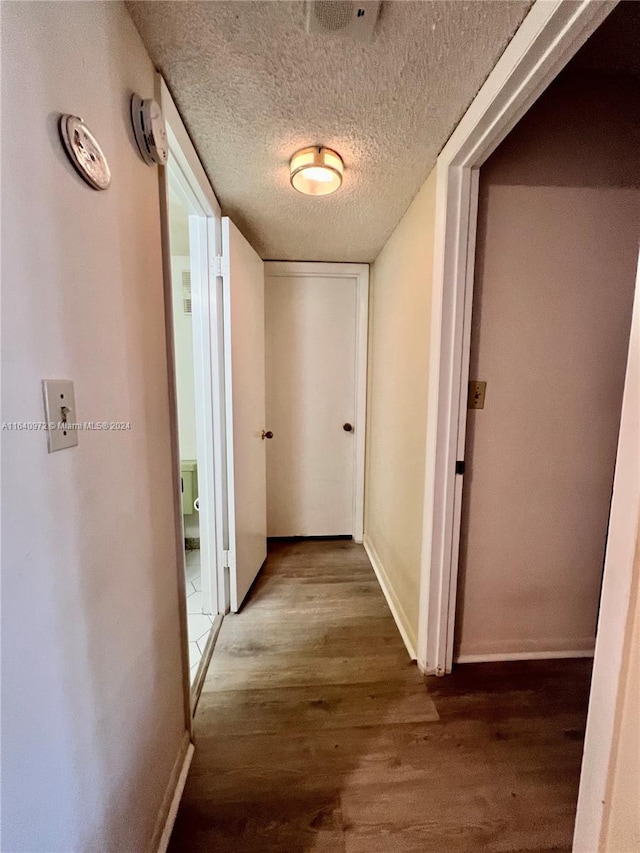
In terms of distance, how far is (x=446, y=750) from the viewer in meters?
1.18

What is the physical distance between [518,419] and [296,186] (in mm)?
1299

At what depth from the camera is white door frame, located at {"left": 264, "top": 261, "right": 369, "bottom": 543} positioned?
2406 mm

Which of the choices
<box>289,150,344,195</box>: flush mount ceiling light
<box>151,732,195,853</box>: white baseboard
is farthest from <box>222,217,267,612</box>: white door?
<box>151,732,195,853</box>: white baseboard

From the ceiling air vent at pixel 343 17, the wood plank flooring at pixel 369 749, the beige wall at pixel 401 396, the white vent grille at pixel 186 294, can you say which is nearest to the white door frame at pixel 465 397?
the beige wall at pixel 401 396

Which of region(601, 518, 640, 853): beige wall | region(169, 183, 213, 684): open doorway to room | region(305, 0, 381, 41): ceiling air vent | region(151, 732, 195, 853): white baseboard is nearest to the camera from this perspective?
region(601, 518, 640, 853): beige wall

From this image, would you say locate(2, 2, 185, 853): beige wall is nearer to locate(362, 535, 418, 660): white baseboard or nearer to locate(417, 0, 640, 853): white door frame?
locate(417, 0, 640, 853): white door frame

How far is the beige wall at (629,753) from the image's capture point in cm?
58

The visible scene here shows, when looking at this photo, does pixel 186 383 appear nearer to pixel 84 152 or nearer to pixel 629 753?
pixel 84 152

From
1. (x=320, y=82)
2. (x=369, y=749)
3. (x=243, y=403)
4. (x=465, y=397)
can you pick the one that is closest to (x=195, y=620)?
(x=369, y=749)

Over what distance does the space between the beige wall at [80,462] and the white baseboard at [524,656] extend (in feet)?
4.14

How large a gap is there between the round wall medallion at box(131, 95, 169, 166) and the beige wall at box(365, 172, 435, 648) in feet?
3.28

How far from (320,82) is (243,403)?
1.30m

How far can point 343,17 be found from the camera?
30.3 inches

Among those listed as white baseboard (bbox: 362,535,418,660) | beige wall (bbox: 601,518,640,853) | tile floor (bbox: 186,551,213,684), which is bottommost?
tile floor (bbox: 186,551,213,684)
